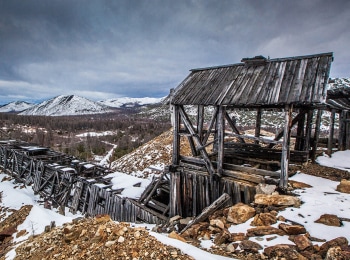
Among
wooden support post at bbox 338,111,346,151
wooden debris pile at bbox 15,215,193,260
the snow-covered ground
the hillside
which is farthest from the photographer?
the hillside

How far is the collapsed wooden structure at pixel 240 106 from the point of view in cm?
730

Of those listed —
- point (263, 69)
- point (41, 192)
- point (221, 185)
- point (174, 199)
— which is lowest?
point (41, 192)

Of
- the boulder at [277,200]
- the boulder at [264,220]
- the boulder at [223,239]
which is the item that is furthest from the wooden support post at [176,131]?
the boulder at [223,239]

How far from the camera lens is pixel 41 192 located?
20922 mm

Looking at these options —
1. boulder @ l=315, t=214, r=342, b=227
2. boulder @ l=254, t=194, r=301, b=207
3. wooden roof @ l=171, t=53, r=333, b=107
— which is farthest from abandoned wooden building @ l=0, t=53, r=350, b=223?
boulder @ l=315, t=214, r=342, b=227

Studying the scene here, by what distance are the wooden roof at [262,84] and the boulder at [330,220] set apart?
320 centimetres

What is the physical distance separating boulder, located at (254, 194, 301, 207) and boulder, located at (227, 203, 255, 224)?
437 mm

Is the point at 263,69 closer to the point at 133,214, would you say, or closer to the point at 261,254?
the point at 261,254

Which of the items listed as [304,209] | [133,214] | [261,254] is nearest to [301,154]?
[304,209]

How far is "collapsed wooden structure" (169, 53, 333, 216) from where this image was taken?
24.0ft

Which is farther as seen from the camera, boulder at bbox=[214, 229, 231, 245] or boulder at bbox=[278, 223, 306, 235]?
boulder at bbox=[214, 229, 231, 245]

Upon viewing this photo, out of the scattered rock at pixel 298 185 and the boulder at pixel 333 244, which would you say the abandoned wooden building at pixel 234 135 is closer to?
the scattered rock at pixel 298 185

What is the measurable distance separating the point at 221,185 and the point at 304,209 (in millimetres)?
3137

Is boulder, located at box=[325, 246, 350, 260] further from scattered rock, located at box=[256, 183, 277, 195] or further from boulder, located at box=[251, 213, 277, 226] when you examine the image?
scattered rock, located at box=[256, 183, 277, 195]
